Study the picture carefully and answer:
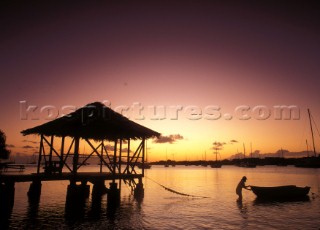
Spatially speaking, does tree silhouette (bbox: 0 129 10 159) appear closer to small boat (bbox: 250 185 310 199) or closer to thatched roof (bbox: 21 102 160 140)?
thatched roof (bbox: 21 102 160 140)

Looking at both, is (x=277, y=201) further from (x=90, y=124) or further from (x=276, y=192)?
(x=90, y=124)

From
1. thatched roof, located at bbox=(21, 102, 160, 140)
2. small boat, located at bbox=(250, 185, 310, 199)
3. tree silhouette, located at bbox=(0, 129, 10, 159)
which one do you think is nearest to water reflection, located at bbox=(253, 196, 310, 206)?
small boat, located at bbox=(250, 185, 310, 199)

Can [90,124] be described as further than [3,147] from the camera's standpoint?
No

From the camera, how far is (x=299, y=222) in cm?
1677

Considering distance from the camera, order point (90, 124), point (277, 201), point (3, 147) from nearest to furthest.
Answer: point (90, 124) < point (277, 201) < point (3, 147)

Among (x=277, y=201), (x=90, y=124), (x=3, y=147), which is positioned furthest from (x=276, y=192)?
(x=3, y=147)

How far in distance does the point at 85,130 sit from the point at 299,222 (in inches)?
604

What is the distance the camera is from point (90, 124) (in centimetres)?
1683

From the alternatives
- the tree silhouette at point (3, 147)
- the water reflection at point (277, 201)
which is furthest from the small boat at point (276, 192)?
the tree silhouette at point (3, 147)

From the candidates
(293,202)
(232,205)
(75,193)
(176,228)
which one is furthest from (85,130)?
(293,202)

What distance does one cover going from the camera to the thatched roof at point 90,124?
656 inches

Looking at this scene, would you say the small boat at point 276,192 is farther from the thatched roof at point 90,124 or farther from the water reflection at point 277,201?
the thatched roof at point 90,124

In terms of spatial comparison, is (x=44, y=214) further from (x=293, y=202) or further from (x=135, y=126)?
(x=293, y=202)

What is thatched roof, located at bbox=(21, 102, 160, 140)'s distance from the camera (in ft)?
54.7
